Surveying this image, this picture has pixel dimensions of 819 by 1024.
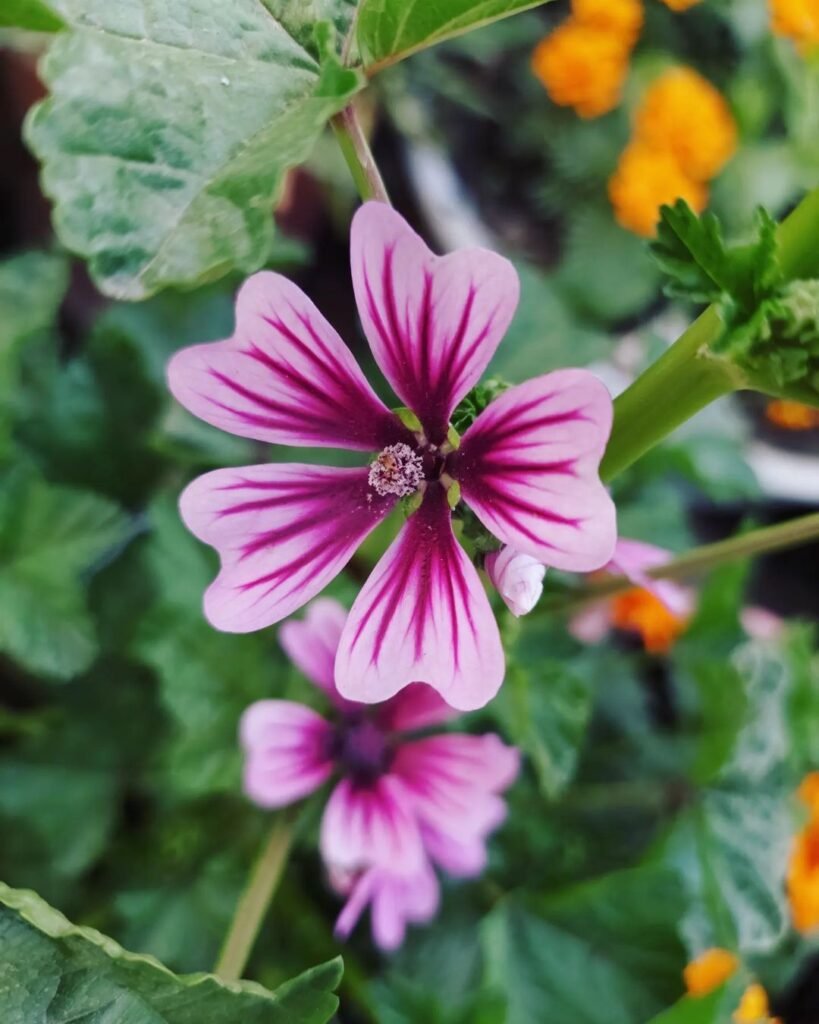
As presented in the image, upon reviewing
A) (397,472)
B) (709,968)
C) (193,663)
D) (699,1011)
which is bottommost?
(709,968)

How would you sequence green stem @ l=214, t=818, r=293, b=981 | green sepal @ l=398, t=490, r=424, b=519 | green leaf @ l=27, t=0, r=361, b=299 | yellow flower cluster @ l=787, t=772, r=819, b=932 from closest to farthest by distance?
1. green leaf @ l=27, t=0, r=361, b=299
2. green sepal @ l=398, t=490, r=424, b=519
3. green stem @ l=214, t=818, r=293, b=981
4. yellow flower cluster @ l=787, t=772, r=819, b=932

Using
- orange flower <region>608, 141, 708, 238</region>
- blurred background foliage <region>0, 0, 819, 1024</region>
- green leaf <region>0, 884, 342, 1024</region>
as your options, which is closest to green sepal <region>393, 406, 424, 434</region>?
blurred background foliage <region>0, 0, 819, 1024</region>

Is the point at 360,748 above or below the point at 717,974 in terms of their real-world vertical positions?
above

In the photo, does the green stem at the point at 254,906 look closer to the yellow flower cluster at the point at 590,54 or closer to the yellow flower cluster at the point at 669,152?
the yellow flower cluster at the point at 669,152

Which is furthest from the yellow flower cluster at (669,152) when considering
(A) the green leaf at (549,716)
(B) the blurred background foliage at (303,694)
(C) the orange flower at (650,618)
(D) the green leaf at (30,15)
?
(D) the green leaf at (30,15)

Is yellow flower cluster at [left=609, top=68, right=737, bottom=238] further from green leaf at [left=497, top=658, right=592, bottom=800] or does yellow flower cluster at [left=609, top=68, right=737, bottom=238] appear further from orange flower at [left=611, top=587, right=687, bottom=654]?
green leaf at [left=497, top=658, right=592, bottom=800]

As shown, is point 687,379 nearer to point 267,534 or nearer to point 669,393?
point 669,393

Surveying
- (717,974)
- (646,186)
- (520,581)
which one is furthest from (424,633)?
(646,186)
